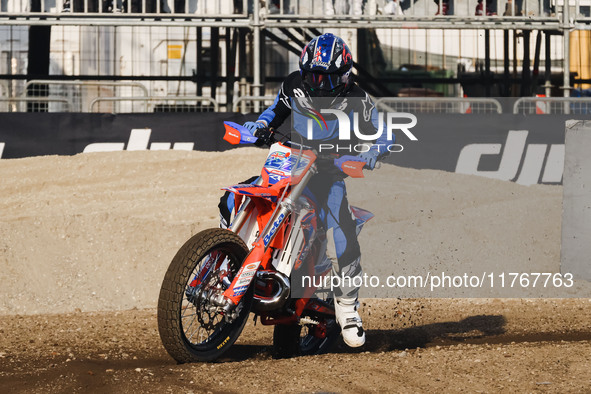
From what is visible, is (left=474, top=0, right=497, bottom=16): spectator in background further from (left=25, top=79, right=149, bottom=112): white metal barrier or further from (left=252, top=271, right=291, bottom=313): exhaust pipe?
(left=252, top=271, right=291, bottom=313): exhaust pipe

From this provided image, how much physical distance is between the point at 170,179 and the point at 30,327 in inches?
182

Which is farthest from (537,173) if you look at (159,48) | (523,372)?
(159,48)

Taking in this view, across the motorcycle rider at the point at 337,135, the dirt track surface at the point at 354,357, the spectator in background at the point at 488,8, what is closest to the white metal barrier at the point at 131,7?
the spectator in background at the point at 488,8

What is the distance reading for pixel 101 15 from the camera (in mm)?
13773

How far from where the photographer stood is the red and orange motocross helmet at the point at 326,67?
653 cm

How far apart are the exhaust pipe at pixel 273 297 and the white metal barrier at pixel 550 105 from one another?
6869 mm

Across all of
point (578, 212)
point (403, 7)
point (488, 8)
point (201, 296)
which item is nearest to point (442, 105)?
point (403, 7)

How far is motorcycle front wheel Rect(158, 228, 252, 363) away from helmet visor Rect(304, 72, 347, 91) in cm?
137

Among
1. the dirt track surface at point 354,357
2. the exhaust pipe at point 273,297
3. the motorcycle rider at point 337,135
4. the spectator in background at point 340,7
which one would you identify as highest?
the spectator in background at point 340,7

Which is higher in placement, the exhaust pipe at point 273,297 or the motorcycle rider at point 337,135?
the motorcycle rider at point 337,135

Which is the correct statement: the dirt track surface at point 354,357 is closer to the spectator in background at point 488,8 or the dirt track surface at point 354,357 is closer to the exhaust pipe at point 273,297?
the exhaust pipe at point 273,297

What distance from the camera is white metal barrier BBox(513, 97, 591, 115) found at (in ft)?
39.6

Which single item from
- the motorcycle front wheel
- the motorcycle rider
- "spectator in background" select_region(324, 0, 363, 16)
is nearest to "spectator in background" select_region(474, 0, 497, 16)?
"spectator in background" select_region(324, 0, 363, 16)

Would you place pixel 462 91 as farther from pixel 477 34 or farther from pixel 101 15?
pixel 101 15
